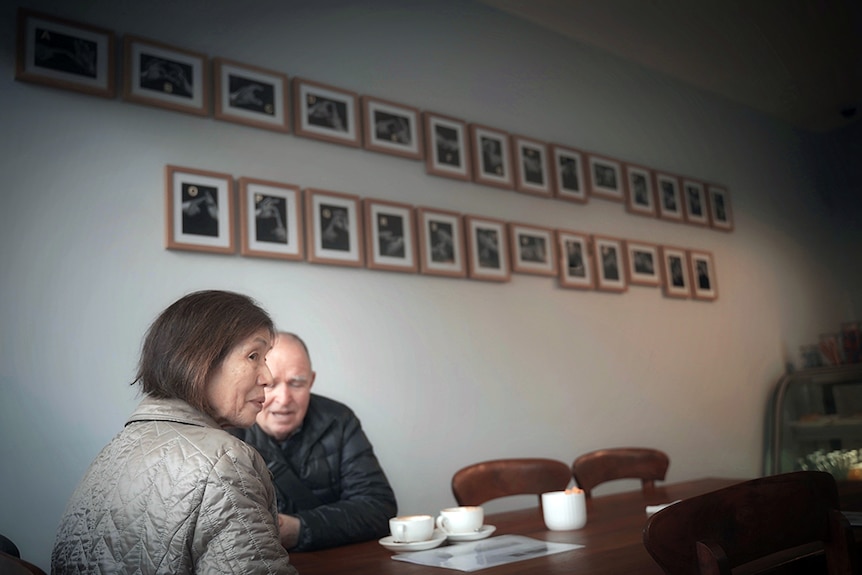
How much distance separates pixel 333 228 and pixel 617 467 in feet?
5.01

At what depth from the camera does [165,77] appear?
8.71 feet

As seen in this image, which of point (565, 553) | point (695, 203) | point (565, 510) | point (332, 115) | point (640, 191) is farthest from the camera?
point (695, 203)

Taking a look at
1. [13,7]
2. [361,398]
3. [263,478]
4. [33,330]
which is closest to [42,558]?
[33,330]

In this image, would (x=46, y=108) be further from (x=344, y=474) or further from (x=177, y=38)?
(x=344, y=474)

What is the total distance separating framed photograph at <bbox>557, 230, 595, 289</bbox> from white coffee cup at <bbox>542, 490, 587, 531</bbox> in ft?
7.25

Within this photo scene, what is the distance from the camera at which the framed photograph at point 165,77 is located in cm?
258

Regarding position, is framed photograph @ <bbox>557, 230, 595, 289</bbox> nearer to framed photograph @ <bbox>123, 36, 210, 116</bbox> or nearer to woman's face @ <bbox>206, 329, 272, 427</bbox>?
framed photograph @ <bbox>123, 36, 210, 116</bbox>

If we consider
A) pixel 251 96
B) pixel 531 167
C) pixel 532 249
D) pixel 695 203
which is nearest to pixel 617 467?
pixel 532 249

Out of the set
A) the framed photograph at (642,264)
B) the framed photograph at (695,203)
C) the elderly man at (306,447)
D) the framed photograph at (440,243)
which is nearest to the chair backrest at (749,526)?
the elderly man at (306,447)

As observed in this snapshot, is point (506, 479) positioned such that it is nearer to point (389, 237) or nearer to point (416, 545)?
point (416, 545)

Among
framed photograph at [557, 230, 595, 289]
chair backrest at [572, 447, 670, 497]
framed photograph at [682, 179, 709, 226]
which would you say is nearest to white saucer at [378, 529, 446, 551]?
chair backrest at [572, 447, 670, 497]

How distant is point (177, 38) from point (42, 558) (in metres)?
1.93

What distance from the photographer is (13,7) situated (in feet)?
7.83

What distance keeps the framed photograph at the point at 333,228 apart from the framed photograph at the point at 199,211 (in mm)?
340
